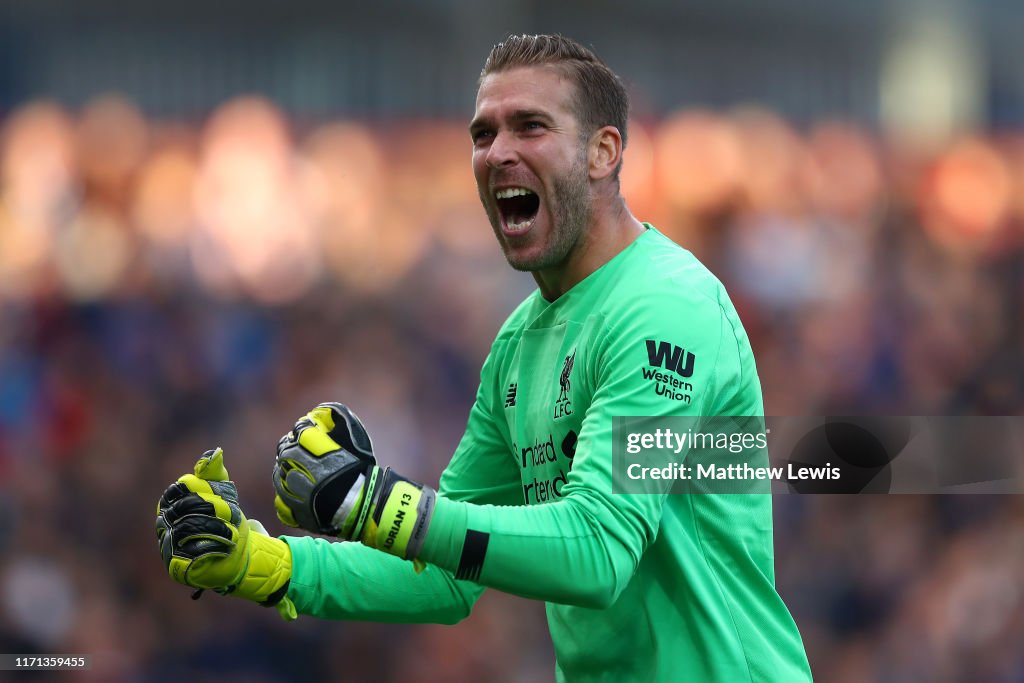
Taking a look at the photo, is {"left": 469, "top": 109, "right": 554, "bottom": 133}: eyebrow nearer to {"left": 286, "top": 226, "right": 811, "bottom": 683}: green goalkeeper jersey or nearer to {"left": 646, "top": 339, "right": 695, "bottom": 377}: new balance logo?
{"left": 286, "top": 226, "right": 811, "bottom": 683}: green goalkeeper jersey

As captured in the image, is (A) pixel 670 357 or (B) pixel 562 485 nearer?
(A) pixel 670 357

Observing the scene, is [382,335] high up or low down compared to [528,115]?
down

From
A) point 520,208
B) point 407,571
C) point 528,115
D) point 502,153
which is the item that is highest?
point 528,115

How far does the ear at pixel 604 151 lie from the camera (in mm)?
3857

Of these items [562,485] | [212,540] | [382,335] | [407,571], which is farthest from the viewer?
[382,335]

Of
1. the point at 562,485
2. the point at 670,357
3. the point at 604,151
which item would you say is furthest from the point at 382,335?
the point at 670,357

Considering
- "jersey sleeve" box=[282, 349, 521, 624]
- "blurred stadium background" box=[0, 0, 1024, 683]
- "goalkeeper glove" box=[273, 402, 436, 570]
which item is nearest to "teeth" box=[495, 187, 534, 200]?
"jersey sleeve" box=[282, 349, 521, 624]

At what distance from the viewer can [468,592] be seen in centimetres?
397

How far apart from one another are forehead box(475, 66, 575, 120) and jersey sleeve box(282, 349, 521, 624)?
804 millimetres

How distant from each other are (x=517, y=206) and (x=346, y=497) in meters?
1.32

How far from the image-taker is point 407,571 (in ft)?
12.7

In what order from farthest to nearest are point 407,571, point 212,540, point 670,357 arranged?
point 407,571 → point 212,540 → point 670,357

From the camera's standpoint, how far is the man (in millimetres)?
2988

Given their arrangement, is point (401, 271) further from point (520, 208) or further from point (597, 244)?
point (597, 244)
